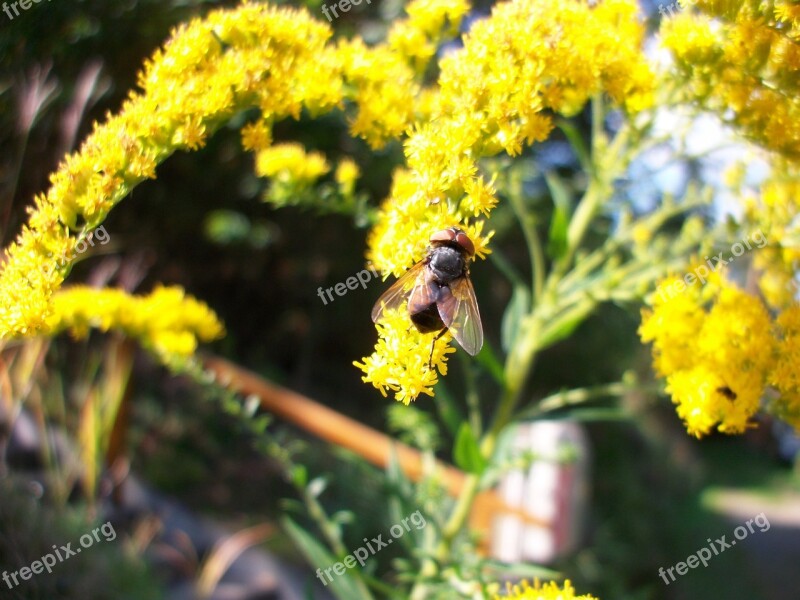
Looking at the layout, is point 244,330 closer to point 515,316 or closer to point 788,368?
point 515,316

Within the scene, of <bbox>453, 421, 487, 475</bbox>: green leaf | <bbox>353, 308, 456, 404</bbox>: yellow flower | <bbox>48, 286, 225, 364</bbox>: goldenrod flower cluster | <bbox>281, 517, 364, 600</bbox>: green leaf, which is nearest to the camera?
<bbox>353, 308, 456, 404</bbox>: yellow flower

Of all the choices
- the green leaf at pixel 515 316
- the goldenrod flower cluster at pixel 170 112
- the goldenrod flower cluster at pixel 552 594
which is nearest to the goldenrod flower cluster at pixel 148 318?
the goldenrod flower cluster at pixel 170 112

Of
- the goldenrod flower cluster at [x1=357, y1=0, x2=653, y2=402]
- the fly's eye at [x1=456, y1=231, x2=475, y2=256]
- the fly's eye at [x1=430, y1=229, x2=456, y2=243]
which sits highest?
the goldenrod flower cluster at [x1=357, y1=0, x2=653, y2=402]

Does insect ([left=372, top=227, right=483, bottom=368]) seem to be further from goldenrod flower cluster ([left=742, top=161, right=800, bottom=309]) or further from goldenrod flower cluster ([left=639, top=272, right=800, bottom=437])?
goldenrod flower cluster ([left=742, top=161, right=800, bottom=309])

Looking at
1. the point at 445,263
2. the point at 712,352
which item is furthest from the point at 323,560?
the point at 712,352

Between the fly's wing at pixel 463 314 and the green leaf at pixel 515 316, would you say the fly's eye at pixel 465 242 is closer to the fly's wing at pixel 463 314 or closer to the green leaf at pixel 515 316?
the fly's wing at pixel 463 314

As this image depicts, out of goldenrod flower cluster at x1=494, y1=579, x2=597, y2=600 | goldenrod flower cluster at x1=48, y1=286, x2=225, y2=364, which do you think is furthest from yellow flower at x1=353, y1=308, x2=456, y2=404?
goldenrod flower cluster at x1=48, y1=286, x2=225, y2=364

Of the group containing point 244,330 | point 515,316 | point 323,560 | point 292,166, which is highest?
point 292,166
